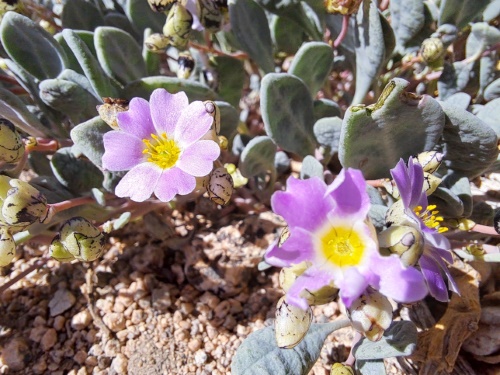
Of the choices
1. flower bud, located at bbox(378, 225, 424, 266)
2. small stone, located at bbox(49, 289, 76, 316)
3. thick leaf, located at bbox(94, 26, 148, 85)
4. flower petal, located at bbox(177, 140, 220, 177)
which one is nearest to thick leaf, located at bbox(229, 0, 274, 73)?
thick leaf, located at bbox(94, 26, 148, 85)

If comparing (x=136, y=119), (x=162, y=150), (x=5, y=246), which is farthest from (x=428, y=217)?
(x=5, y=246)

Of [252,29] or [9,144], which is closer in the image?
[9,144]

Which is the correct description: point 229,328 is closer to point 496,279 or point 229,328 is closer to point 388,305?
point 388,305

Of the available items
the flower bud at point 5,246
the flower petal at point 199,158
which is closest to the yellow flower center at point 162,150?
the flower petal at point 199,158

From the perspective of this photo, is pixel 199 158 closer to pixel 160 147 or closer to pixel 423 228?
pixel 160 147

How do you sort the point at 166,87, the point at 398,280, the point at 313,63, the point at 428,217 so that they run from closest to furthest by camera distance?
the point at 398,280 < the point at 428,217 < the point at 166,87 < the point at 313,63
